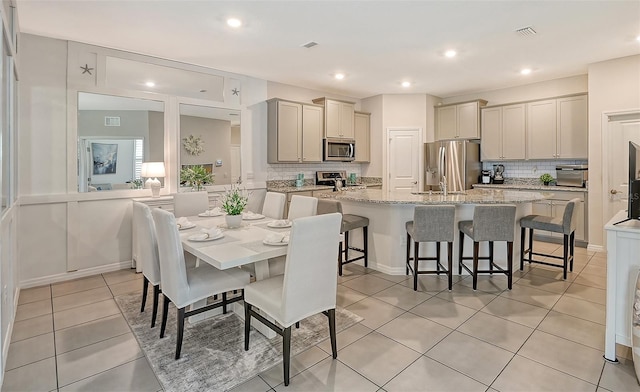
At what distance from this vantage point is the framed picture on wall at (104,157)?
416cm

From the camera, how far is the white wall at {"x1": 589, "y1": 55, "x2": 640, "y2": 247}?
14.8 ft

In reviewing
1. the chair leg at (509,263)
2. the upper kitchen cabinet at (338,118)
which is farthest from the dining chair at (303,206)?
the upper kitchen cabinet at (338,118)

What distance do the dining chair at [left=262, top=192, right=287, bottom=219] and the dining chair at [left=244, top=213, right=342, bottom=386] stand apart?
1.49 m

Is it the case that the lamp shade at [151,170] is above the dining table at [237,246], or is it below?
above

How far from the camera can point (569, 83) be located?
5.52 m

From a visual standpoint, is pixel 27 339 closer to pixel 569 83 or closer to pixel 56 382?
pixel 56 382

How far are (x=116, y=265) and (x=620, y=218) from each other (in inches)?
207

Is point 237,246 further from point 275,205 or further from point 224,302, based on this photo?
point 275,205

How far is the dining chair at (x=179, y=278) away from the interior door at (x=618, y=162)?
5.14 metres

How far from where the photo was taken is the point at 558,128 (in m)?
5.48

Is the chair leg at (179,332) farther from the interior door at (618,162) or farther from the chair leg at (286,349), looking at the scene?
the interior door at (618,162)

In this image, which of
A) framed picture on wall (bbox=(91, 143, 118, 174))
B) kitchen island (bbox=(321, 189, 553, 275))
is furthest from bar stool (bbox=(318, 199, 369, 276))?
framed picture on wall (bbox=(91, 143, 118, 174))

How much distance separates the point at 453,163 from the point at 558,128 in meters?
1.67

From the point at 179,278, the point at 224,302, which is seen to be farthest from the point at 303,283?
the point at 224,302
